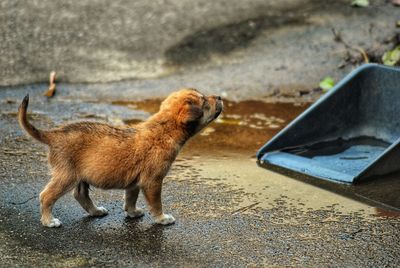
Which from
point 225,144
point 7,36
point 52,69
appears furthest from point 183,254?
point 7,36

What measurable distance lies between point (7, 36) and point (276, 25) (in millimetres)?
3389

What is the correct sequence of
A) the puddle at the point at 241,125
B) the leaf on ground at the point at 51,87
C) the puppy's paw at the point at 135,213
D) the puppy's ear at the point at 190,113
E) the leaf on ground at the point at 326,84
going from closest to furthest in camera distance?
the puppy's ear at the point at 190,113 → the puppy's paw at the point at 135,213 → the puddle at the point at 241,125 → the leaf on ground at the point at 51,87 → the leaf on ground at the point at 326,84

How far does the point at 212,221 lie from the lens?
543 centimetres

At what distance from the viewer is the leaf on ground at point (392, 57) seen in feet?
28.6

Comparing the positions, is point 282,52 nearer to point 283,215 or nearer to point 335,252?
point 283,215

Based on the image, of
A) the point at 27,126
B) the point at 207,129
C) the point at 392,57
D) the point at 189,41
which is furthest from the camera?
the point at 189,41

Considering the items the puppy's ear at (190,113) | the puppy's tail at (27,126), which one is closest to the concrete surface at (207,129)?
the puppy's tail at (27,126)

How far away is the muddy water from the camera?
580 cm

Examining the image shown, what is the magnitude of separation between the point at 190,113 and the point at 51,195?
3.58 ft

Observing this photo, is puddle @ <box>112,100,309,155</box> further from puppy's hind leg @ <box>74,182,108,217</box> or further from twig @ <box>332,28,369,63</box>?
puppy's hind leg @ <box>74,182,108,217</box>

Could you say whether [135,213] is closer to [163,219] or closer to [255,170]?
[163,219]

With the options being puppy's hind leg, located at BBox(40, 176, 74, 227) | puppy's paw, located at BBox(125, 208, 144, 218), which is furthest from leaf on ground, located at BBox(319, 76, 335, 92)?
puppy's hind leg, located at BBox(40, 176, 74, 227)

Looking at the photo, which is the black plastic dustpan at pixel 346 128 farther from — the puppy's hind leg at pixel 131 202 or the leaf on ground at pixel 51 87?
the leaf on ground at pixel 51 87

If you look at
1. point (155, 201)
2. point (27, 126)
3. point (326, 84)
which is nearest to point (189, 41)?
point (326, 84)
